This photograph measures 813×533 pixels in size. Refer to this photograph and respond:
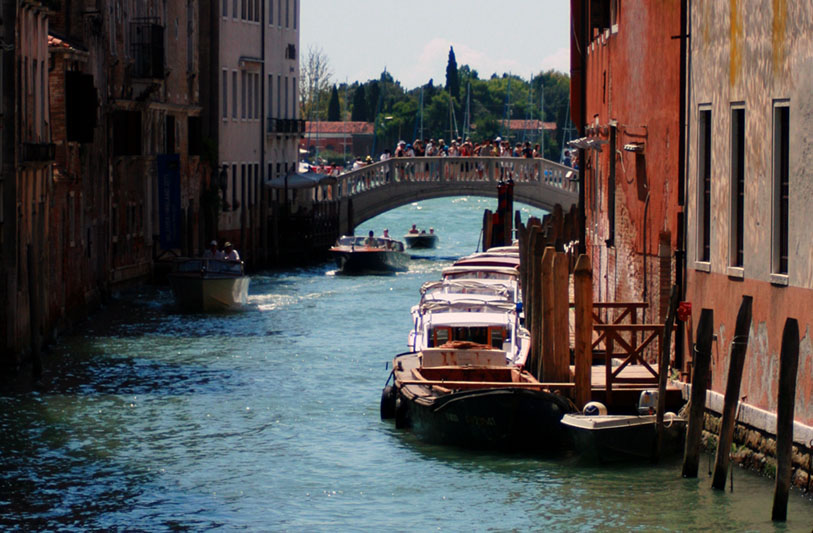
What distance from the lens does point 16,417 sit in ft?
65.7

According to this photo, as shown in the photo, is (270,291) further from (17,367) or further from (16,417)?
(16,417)

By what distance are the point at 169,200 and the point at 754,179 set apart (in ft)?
88.0

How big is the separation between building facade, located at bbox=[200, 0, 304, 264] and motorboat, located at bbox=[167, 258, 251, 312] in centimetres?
1076

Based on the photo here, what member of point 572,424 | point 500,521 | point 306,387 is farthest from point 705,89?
point 306,387

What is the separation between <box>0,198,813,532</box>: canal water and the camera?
14.7 metres

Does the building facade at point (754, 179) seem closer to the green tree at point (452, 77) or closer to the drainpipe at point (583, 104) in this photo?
the drainpipe at point (583, 104)

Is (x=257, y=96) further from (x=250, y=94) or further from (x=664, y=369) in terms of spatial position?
(x=664, y=369)

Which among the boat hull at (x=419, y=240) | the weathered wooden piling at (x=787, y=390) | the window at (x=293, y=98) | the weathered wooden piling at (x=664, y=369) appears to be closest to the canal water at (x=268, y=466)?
the weathered wooden piling at (x=664, y=369)

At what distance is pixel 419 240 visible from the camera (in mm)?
57875

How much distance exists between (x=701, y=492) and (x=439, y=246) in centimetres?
4704

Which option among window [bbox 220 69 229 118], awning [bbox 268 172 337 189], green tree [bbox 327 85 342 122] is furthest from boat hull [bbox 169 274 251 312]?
green tree [bbox 327 85 342 122]

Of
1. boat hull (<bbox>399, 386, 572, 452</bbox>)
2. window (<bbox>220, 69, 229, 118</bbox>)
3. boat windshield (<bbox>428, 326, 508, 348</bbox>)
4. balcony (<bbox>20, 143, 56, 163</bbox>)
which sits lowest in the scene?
boat hull (<bbox>399, 386, 572, 452</bbox>)

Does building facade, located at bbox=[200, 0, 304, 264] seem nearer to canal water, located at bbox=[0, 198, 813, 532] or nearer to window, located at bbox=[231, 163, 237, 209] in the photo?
window, located at bbox=[231, 163, 237, 209]

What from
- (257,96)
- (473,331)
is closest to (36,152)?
(473,331)
